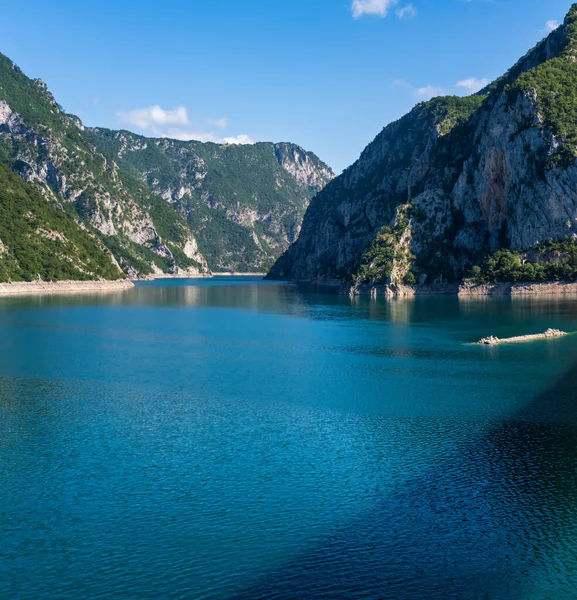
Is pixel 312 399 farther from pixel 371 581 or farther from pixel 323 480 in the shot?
pixel 371 581

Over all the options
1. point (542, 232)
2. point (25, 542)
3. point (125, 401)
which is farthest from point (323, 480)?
point (542, 232)

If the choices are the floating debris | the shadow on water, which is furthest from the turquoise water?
the floating debris

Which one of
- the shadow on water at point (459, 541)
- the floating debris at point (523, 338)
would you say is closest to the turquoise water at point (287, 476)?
the shadow on water at point (459, 541)

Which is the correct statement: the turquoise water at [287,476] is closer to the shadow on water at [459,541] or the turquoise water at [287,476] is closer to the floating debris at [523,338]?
the shadow on water at [459,541]

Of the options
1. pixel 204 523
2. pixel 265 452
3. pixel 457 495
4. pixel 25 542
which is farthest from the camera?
pixel 265 452

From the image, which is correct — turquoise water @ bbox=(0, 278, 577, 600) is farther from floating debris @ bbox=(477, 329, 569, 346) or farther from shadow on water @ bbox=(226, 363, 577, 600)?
floating debris @ bbox=(477, 329, 569, 346)

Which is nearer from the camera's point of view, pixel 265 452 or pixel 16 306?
pixel 265 452
